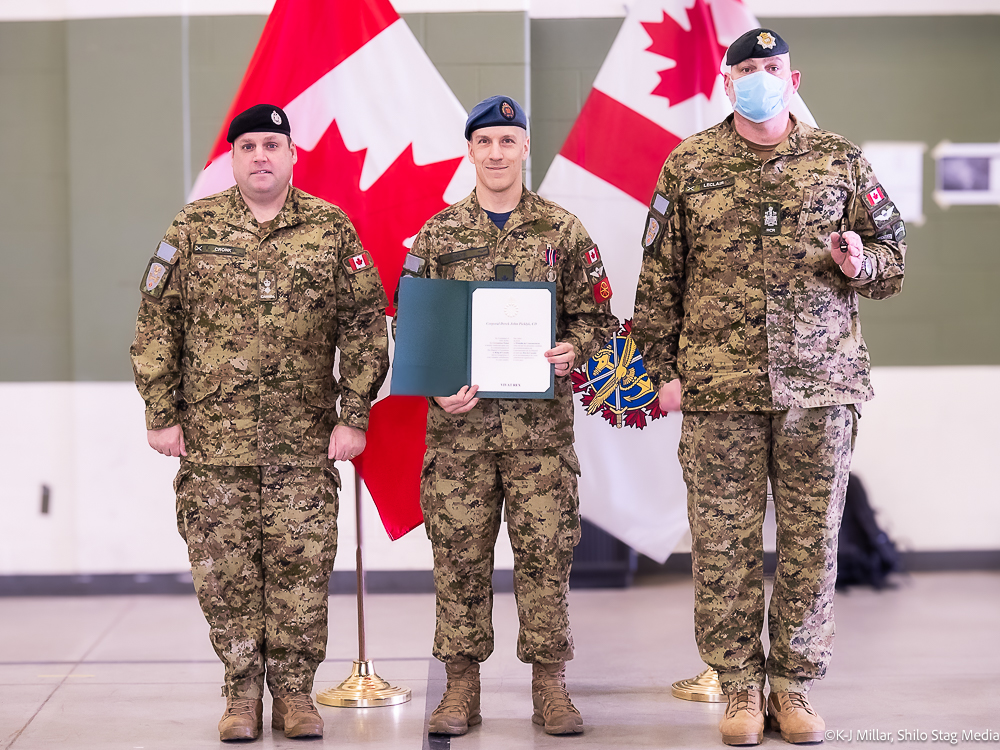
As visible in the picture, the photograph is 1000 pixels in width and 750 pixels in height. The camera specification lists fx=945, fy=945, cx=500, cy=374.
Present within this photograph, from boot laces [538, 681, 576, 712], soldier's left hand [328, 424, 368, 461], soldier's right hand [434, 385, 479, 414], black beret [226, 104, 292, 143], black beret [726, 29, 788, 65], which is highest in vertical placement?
black beret [726, 29, 788, 65]

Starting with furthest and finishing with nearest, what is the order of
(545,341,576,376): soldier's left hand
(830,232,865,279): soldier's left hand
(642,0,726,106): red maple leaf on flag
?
(642,0,726,106): red maple leaf on flag
(545,341,576,376): soldier's left hand
(830,232,865,279): soldier's left hand

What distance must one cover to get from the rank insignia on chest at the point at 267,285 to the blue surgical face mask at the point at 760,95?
1.24 m

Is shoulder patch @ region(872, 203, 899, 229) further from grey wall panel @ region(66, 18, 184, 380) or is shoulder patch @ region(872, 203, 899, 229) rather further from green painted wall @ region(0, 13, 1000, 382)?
grey wall panel @ region(66, 18, 184, 380)

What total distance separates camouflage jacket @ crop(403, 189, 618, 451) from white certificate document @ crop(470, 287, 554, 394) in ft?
0.25

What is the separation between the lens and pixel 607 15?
4281 mm

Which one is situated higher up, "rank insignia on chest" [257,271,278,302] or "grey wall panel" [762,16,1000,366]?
"grey wall panel" [762,16,1000,366]

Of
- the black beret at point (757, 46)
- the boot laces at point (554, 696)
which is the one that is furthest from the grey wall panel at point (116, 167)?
the black beret at point (757, 46)

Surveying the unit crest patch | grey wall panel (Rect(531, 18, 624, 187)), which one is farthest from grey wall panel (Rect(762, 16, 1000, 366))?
the unit crest patch

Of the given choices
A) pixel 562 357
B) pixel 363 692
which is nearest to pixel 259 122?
pixel 562 357

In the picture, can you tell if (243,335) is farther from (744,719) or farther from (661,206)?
(744,719)

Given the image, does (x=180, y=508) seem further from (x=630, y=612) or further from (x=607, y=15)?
(x=607, y=15)

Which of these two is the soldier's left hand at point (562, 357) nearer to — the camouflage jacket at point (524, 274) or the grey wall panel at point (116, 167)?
the camouflage jacket at point (524, 274)

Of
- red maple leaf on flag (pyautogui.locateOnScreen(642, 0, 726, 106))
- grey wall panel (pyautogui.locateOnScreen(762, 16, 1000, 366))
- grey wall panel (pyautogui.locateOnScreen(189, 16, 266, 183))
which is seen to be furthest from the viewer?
grey wall panel (pyautogui.locateOnScreen(762, 16, 1000, 366))

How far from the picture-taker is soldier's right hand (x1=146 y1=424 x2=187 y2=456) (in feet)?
7.97
